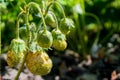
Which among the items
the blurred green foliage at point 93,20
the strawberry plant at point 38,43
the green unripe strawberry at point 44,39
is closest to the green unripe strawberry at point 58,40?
the strawberry plant at point 38,43

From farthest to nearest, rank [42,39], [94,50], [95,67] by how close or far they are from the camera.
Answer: [94,50] < [95,67] < [42,39]

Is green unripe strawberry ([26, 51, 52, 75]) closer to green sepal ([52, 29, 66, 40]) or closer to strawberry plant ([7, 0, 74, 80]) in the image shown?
strawberry plant ([7, 0, 74, 80])

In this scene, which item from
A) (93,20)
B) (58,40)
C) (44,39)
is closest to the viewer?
(44,39)

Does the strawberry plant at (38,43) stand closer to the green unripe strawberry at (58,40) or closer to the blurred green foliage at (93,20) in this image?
the green unripe strawberry at (58,40)

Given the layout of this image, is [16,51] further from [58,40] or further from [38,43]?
[58,40]

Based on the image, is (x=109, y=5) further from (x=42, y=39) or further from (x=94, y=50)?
(x=42, y=39)

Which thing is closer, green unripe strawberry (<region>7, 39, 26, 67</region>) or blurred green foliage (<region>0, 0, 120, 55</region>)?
green unripe strawberry (<region>7, 39, 26, 67</region>)

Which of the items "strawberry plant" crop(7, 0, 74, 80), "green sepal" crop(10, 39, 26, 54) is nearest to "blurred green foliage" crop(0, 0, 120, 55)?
"strawberry plant" crop(7, 0, 74, 80)

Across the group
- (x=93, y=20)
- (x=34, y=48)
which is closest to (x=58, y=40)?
(x=34, y=48)

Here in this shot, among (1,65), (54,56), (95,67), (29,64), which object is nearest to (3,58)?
(1,65)
